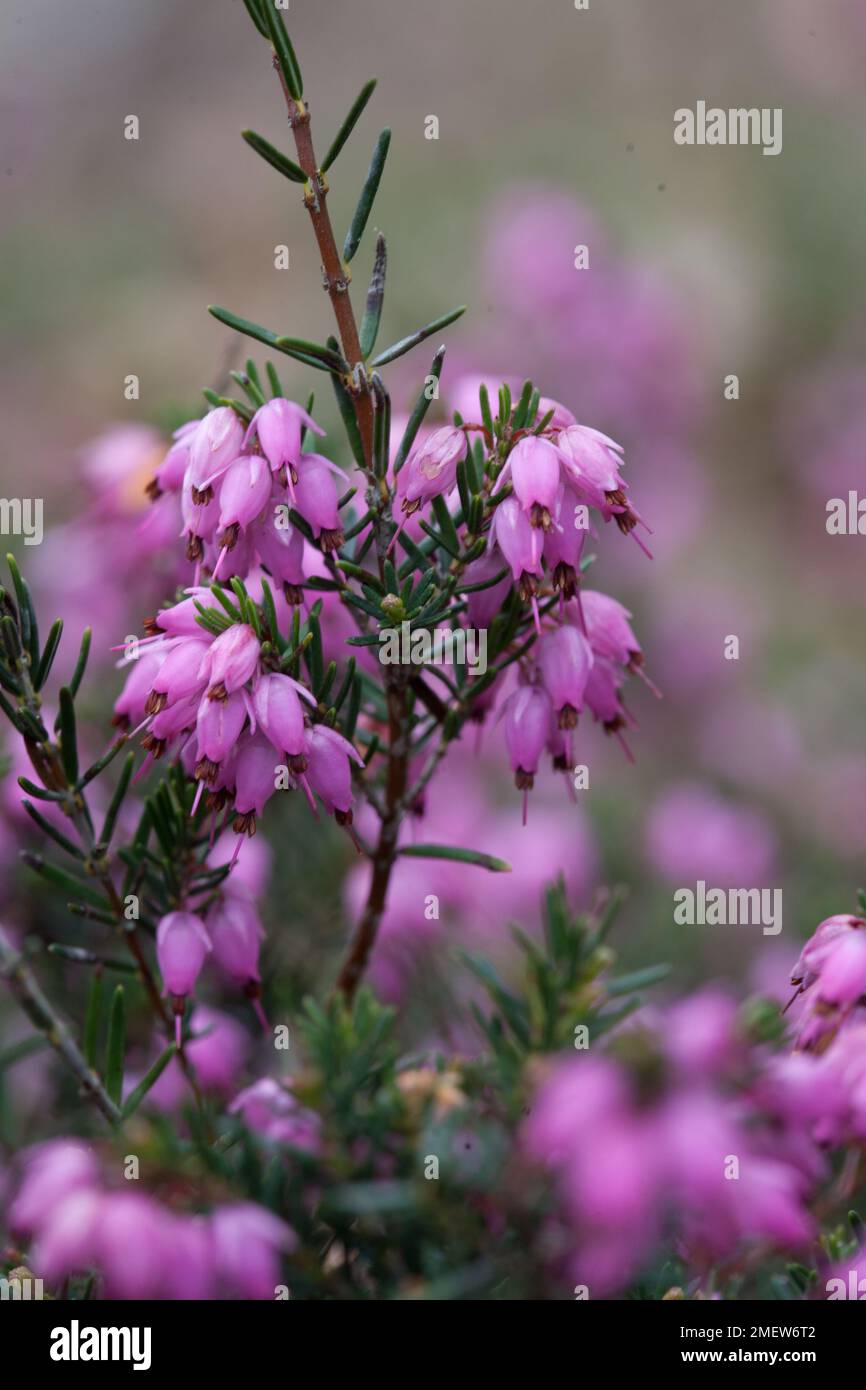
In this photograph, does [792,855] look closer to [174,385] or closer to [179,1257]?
[179,1257]

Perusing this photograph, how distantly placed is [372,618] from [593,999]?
0.41m

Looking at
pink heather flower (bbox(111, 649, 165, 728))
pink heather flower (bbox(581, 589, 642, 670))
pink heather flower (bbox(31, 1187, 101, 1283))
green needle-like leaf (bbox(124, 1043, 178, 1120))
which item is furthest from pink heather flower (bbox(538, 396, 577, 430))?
pink heather flower (bbox(31, 1187, 101, 1283))

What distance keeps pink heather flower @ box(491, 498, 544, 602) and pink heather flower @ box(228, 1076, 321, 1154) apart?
53 cm

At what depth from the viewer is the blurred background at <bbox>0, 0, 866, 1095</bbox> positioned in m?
2.15

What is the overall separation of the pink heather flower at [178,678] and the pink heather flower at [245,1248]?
387 millimetres

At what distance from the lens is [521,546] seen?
0.91 m

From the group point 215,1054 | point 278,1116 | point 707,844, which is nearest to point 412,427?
point 278,1116

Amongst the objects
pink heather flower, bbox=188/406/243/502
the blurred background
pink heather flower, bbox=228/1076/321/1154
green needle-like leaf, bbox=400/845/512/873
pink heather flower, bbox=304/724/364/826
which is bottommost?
pink heather flower, bbox=228/1076/321/1154

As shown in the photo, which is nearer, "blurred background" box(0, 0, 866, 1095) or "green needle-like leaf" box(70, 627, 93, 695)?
"green needle-like leaf" box(70, 627, 93, 695)

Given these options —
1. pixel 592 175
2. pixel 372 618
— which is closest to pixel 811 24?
pixel 592 175

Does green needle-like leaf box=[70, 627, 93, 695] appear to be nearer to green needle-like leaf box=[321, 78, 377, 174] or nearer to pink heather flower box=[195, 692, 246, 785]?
pink heather flower box=[195, 692, 246, 785]

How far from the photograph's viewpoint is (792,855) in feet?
8.82
